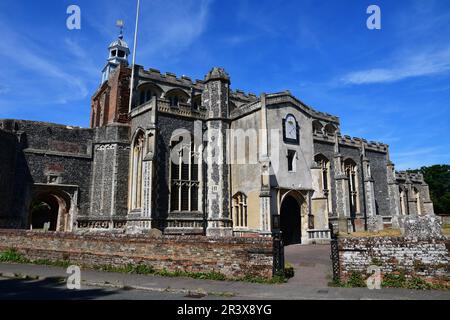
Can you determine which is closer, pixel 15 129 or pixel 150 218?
pixel 150 218

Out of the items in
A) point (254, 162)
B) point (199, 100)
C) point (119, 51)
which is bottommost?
point (254, 162)

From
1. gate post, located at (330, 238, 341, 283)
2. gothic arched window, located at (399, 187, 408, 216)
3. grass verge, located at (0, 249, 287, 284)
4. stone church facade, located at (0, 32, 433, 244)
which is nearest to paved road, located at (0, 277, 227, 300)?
grass verge, located at (0, 249, 287, 284)

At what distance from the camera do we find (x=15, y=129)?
20.4 meters

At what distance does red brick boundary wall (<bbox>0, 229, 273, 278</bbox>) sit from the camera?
10.1m

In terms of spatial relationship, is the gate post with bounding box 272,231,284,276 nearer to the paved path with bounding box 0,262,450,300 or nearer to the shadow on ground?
the paved path with bounding box 0,262,450,300

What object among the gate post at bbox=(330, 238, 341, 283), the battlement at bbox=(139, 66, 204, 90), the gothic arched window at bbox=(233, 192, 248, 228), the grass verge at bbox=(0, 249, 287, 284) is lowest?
the grass verge at bbox=(0, 249, 287, 284)

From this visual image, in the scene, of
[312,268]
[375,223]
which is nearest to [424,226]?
[312,268]

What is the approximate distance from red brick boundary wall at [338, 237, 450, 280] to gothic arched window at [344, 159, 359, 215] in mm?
20197

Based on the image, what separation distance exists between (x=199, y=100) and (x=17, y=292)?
2215cm

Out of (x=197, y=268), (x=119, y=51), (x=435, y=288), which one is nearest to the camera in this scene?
(x=435, y=288)

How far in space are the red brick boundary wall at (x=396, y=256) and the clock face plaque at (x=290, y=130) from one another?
12634 mm

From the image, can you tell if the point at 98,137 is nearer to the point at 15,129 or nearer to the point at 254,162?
the point at 15,129

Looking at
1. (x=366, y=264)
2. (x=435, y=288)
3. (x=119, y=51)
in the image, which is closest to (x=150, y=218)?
(x=366, y=264)

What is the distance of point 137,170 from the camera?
832 inches
